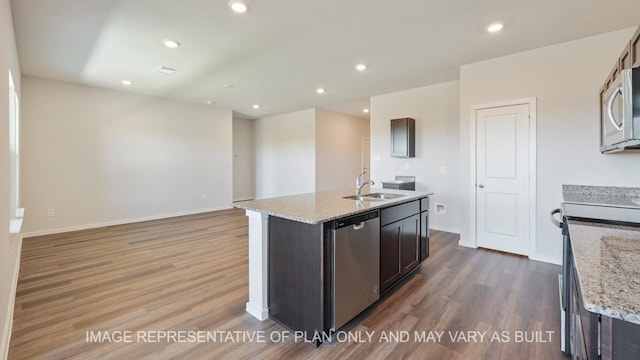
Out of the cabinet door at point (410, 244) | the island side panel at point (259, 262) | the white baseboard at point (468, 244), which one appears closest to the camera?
the island side panel at point (259, 262)

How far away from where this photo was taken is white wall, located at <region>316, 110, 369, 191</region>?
24.2 feet

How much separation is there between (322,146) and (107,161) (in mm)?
4605

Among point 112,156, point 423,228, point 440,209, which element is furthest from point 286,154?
point 423,228

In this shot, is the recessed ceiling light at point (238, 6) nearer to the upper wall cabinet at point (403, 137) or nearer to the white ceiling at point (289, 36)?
the white ceiling at point (289, 36)

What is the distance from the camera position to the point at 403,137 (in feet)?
16.5

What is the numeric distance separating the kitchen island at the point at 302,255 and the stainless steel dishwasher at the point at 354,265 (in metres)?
0.05

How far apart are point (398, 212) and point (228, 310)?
1.69 meters

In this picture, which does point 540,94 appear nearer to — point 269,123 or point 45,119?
point 269,123

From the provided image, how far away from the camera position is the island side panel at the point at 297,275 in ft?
6.11

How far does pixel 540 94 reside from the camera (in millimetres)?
3389

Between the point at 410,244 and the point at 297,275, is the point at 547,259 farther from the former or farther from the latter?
the point at 297,275

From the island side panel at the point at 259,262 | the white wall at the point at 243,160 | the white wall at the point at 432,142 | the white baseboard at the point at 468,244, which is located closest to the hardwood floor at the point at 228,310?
the island side panel at the point at 259,262

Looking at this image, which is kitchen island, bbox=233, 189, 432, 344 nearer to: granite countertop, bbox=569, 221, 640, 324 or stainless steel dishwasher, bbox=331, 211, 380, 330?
stainless steel dishwasher, bbox=331, 211, 380, 330

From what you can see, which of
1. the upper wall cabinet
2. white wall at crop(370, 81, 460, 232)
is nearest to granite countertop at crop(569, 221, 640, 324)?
white wall at crop(370, 81, 460, 232)
